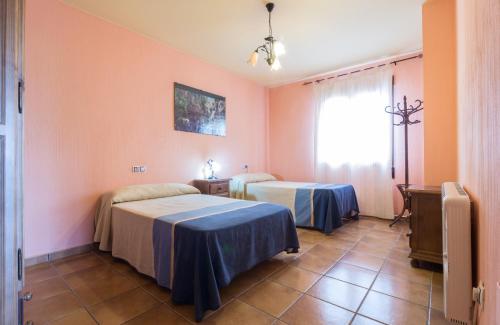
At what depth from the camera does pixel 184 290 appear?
1.62 meters

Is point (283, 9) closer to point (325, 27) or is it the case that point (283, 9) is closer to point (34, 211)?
point (325, 27)

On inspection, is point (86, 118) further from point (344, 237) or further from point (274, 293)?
Answer: point (344, 237)

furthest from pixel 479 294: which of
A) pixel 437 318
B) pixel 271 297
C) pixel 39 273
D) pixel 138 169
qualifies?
pixel 138 169

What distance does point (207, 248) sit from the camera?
157 centimetres

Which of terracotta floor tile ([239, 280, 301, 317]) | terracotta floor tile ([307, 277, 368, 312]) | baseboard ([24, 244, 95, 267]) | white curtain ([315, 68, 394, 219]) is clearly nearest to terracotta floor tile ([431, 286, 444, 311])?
terracotta floor tile ([307, 277, 368, 312])

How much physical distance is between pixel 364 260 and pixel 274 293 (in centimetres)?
117

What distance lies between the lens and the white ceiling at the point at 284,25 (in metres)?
2.63

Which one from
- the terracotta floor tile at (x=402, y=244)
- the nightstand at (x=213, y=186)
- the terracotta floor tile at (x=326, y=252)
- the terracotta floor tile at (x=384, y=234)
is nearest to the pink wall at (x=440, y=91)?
the terracotta floor tile at (x=402, y=244)

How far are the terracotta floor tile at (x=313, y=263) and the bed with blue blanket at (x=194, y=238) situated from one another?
0.17 metres

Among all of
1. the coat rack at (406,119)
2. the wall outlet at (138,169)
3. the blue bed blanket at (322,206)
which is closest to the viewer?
the wall outlet at (138,169)

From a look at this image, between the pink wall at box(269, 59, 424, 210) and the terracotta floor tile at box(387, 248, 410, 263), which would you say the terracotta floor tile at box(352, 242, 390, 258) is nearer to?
the terracotta floor tile at box(387, 248, 410, 263)

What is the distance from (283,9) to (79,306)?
3470 millimetres

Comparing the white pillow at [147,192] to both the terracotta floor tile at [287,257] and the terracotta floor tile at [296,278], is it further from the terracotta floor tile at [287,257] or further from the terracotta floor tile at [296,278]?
the terracotta floor tile at [296,278]

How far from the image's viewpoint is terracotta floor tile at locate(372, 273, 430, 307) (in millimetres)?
1719
